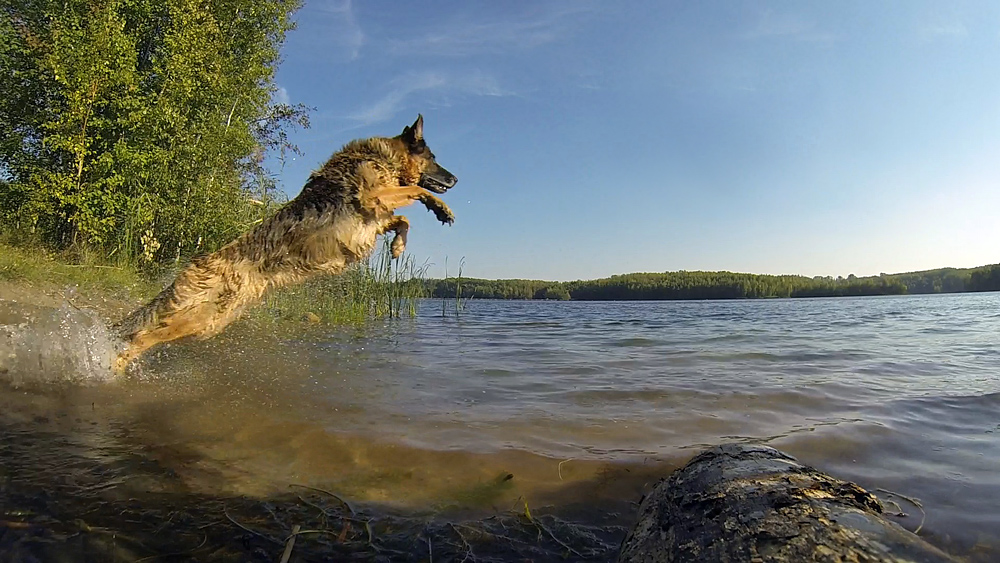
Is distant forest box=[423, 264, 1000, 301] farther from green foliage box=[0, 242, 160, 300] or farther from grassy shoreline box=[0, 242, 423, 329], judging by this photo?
green foliage box=[0, 242, 160, 300]

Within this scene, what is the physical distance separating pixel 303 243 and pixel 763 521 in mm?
4789

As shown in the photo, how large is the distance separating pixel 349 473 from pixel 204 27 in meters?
16.6

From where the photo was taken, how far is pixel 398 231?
574 centimetres

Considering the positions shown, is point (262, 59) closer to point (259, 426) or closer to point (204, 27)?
point (204, 27)

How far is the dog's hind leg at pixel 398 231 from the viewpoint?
565 centimetres

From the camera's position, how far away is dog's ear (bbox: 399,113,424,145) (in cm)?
564

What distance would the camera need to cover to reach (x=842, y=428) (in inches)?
171

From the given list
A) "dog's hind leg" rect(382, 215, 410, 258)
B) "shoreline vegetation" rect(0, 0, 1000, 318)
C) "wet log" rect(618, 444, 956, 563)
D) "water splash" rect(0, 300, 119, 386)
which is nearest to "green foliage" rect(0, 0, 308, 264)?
"shoreline vegetation" rect(0, 0, 1000, 318)

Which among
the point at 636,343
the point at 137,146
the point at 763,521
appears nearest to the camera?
the point at 763,521

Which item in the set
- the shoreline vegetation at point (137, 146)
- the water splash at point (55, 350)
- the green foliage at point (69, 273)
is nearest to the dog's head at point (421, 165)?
the water splash at point (55, 350)

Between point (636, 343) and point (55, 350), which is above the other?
point (55, 350)

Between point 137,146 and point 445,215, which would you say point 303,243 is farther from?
point 137,146

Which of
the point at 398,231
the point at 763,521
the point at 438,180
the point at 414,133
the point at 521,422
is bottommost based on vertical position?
the point at 521,422

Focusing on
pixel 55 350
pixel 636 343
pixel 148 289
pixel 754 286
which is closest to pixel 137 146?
pixel 148 289
